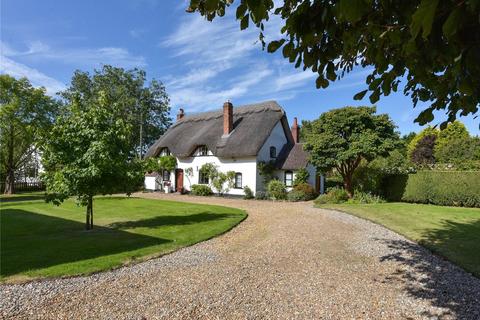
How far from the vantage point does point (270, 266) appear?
302 inches

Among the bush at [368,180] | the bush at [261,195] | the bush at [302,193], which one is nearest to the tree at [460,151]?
the bush at [368,180]

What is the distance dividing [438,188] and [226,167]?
1551 centimetres

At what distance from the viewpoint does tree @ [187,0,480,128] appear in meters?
2.45

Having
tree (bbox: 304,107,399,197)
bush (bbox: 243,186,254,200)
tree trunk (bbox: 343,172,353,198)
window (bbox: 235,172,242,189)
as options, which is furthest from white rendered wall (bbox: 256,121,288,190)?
tree trunk (bbox: 343,172,353,198)

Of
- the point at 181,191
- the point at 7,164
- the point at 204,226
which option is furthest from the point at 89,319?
the point at 7,164

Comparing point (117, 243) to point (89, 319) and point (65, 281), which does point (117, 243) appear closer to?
point (65, 281)

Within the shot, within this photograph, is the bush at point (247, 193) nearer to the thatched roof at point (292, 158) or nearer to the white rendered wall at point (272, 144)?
the white rendered wall at point (272, 144)

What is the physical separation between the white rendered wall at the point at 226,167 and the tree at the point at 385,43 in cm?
2243

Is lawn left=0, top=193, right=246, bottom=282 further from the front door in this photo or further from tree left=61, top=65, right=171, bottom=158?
tree left=61, top=65, right=171, bottom=158

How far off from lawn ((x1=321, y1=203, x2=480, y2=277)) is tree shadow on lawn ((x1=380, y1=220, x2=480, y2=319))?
0.09 feet

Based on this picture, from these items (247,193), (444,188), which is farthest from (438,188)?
(247,193)

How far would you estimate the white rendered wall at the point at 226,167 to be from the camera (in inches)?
1035

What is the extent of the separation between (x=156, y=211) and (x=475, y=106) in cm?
1603

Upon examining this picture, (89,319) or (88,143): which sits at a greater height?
(88,143)
